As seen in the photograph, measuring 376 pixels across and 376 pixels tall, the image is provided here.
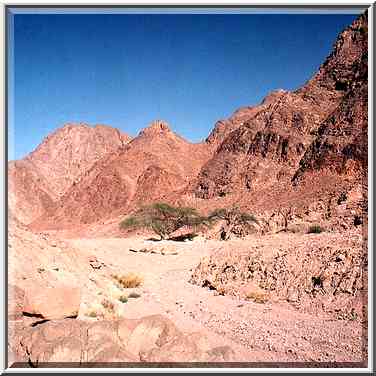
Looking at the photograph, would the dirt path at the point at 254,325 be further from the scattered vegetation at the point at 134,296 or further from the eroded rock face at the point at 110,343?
the eroded rock face at the point at 110,343

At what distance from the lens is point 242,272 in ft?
29.2

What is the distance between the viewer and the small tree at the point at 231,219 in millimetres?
22969

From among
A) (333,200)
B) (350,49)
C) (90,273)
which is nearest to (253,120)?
(350,49)

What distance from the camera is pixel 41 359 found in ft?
14.1

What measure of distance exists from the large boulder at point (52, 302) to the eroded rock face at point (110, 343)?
244mm

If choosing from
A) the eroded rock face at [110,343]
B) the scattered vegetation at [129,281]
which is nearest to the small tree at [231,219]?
the scattered vegetation at [129,281]

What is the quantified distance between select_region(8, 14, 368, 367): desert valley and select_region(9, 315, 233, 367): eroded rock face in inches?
0.5

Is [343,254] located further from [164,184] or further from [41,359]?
[164,184]

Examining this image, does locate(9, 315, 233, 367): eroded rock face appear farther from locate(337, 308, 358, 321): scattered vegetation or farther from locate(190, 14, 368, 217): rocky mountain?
locate(190, 14, 368, 217): rocky mountain

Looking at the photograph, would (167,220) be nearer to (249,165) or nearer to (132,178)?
(249,165)

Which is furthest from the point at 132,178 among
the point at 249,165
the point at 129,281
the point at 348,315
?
the point at 348,315

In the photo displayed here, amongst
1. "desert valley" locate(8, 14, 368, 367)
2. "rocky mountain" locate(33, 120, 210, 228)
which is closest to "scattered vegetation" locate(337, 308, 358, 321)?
"desert valley" locate(8, 14, 368, 367)

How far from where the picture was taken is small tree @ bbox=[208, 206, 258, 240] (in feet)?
75.4

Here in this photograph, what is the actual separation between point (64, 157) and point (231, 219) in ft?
137
